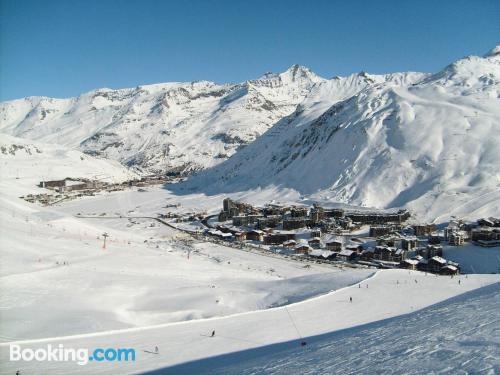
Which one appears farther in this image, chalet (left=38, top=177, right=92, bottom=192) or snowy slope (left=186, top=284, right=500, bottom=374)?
chalet (left=38, top=177, right=92, bottom=192)

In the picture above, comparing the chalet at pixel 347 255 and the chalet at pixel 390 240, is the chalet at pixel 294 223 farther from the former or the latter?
the chalet at pixel 347 255

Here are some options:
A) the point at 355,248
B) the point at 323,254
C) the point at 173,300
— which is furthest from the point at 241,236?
the point at 173,300

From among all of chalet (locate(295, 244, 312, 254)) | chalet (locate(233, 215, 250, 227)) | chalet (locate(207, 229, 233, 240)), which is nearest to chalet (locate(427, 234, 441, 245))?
chalet (locate(295, 244, 312, 254))

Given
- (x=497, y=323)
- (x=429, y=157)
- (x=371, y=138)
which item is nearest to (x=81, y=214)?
(x=371, y=138)

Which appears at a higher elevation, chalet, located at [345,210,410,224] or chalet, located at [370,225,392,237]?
chalet, located at [345,210,410,224]

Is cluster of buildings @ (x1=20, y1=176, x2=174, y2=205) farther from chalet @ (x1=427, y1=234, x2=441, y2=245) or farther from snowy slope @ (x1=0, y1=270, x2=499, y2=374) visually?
snowy slope @ (x1=0, y1=270, x2=499, y2=374)

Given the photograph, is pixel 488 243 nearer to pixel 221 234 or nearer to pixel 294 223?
pixel 294 223
